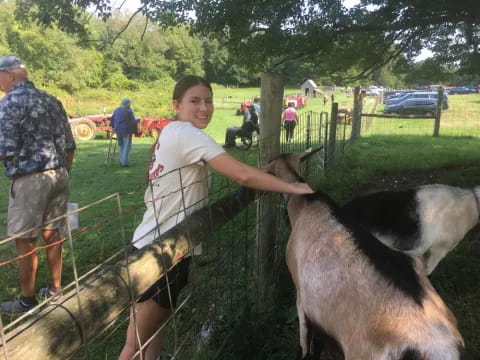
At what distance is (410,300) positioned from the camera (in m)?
1.54

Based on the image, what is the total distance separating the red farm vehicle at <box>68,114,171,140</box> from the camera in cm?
1781

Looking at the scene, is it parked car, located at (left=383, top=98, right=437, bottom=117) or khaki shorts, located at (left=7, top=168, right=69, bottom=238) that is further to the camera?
parked car, located at (left=383, top=98, right=437, bottom=117)

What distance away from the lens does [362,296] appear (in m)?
1.64

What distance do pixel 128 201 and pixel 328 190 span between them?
3.38 m

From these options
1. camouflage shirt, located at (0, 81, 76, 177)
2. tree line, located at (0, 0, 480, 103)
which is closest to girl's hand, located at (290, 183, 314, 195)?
camouflage shirt, located at (0, 81, 76, 177)

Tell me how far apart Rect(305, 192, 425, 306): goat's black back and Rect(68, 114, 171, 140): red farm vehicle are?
1696 centimetres

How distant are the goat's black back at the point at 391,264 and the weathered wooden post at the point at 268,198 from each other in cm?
109

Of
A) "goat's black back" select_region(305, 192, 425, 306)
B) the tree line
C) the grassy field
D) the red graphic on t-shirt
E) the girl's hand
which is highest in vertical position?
the tree line

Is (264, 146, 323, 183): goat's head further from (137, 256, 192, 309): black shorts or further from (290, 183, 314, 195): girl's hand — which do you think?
(137, 256, 192, 309): black shorts

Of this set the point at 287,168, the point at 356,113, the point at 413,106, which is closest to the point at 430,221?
the point at 287,168

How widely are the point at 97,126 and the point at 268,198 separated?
17.8m

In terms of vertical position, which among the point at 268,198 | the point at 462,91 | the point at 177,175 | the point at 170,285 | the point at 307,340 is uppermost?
the point at 462,91

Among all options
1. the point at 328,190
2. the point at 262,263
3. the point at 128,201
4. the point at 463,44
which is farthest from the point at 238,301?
the point at 463,44

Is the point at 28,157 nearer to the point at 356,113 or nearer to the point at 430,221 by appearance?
the point at 430,221
